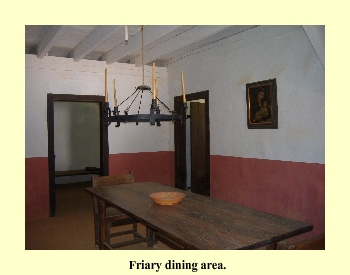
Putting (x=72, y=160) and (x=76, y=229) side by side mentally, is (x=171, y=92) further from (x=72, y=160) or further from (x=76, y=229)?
(x=72, y=160)

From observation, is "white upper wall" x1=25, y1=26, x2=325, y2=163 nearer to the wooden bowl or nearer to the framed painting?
the framed painting

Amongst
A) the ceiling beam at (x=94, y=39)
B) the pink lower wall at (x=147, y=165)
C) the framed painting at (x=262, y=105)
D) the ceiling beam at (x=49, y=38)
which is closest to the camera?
the ceiling beam at (x=49, y=38)

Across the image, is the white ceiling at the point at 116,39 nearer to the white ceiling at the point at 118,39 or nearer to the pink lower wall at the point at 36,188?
the white ceiling at the point at 118,39

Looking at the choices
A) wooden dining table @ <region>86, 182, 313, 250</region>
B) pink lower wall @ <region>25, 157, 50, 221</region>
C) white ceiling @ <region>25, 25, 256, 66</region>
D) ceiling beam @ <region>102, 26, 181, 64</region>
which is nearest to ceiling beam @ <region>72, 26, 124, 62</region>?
white ceiling @ <region>25, 25, 256, 66</region>

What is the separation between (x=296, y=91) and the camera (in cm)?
382

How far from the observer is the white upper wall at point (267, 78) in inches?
143

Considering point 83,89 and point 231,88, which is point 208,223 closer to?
point 231,88

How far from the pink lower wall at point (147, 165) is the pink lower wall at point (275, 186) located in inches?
56.9

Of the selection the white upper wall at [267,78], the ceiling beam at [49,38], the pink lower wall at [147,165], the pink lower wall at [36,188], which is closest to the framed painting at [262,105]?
the white upper wall at [267,78]

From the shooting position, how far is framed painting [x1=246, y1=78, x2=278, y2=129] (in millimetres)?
4082

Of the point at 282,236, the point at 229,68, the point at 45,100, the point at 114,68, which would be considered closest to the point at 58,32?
the point at 45,100

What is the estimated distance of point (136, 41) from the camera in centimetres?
465

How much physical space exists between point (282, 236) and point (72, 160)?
748cm

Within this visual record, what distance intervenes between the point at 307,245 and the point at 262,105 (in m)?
2.98
